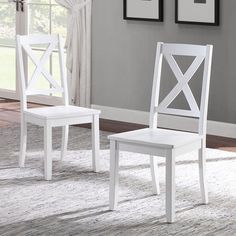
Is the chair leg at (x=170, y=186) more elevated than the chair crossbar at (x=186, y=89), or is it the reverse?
the chair crossbar at (x=186, y=89)

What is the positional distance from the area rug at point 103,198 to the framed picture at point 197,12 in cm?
119

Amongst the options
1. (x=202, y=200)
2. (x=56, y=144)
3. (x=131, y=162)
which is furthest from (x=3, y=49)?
(x=202, y=200)

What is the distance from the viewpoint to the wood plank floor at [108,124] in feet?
19.1

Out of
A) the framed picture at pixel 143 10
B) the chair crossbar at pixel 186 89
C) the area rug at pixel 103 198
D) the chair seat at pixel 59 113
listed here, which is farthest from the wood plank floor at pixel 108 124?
the chair crossbar at pixel 186 89

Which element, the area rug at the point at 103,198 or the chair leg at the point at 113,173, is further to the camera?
the chair leg at the point at 113,173

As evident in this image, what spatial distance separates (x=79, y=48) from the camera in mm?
7020

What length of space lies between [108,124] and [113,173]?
2661mm

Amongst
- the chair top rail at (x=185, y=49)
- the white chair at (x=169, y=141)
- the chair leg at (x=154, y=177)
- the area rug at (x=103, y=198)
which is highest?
the chair top rail at (x=185, y=49)

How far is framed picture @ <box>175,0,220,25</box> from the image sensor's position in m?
5.98

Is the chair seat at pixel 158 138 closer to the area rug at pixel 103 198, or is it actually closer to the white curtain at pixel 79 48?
the area rug at pixel 103 198

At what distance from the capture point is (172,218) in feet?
12.5

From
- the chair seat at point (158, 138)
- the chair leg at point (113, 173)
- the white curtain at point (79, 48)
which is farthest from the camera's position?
the white curtain at point (79, 48)

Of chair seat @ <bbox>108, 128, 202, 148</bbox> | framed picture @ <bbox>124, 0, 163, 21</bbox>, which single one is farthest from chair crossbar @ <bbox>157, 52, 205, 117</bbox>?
framed picture @ <bbox>124, 0, 163, 21</bbox>

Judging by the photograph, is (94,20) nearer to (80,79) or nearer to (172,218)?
(80,79)
